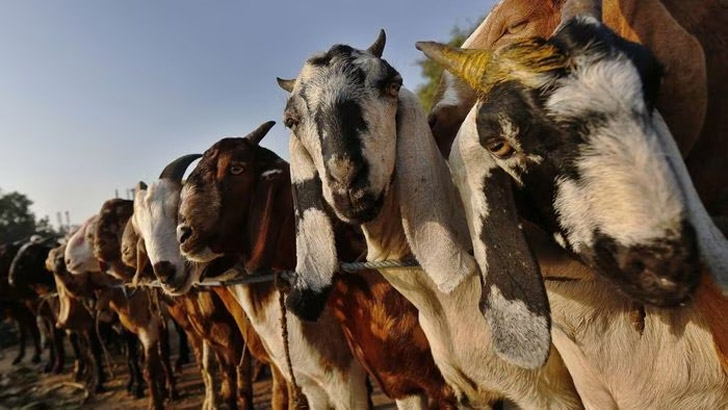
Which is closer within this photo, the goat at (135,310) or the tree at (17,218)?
the goat at (135,310)

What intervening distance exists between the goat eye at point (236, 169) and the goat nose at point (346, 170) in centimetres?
212

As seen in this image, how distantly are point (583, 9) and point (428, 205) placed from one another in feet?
3.18

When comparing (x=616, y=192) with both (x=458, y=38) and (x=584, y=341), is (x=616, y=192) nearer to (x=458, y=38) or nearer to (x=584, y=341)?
(x=584, y=341)

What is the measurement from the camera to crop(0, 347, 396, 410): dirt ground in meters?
8.81

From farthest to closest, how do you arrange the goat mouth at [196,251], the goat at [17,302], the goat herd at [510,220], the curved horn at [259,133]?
the goat at [17,302] → the curved horn at [259,133] → the goat mouth at [196,251] → the goat herd at [510,220]

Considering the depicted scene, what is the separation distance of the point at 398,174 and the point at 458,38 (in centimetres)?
1916

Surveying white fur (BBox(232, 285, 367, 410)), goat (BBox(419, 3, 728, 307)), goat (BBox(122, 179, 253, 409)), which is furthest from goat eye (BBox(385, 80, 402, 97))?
goat (BBox(122, 179, 253, 409))

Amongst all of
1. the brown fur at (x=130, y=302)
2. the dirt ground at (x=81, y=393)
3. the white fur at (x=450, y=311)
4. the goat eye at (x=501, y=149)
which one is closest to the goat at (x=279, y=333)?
the white fur at (x=450, y=311)

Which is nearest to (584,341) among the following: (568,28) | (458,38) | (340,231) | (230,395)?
(568,28)

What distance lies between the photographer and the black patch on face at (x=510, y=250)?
1.71 m

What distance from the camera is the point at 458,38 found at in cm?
1994

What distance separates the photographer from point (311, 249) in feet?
7.80

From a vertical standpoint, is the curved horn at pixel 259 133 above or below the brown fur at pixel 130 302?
above

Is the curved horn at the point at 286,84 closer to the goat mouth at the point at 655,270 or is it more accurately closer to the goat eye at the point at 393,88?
the goat eye at the point at 393,88
